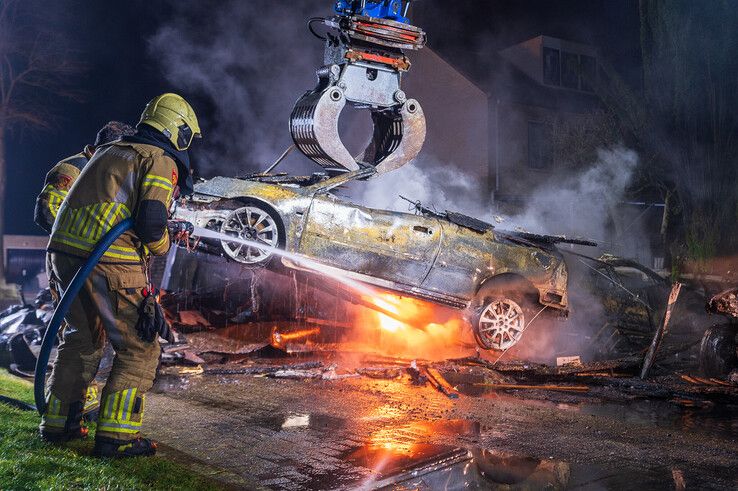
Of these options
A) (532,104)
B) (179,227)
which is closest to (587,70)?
(532,104)

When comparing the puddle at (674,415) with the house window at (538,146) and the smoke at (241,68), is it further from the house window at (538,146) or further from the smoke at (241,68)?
the house window at (538,146)

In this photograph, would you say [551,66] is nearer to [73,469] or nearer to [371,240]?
[371,240]

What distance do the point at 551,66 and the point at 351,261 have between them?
20777 millimetres

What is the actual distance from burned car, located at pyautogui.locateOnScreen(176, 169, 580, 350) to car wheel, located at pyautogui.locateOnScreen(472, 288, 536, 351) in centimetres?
1

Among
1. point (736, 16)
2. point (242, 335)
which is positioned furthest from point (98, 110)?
point (736, 16)

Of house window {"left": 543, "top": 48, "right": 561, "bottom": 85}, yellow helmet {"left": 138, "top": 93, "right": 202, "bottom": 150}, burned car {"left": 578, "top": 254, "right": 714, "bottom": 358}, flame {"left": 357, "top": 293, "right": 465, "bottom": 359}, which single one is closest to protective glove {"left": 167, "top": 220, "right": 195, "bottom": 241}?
yellow helmet {"left": 138, "top": 93, "right": 202, "bottom": 150}

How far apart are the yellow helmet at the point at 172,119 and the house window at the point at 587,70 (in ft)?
81.4

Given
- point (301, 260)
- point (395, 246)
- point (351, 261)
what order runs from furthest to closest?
point (395, 246), point (351, 261), point (301, 260)

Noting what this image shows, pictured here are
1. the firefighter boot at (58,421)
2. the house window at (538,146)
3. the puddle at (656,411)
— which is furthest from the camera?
the house window at (538,146)

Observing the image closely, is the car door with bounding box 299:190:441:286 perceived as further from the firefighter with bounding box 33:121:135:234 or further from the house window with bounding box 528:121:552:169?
the house window with bounding box 528:121:552:169

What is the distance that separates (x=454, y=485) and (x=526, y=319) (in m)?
6.85

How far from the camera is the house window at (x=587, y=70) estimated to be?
2731 centimetres

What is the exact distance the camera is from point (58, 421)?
176 inches

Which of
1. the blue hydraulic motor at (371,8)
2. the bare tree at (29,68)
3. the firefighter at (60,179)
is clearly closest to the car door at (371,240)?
the blue hydraulic motor at (371,8)
